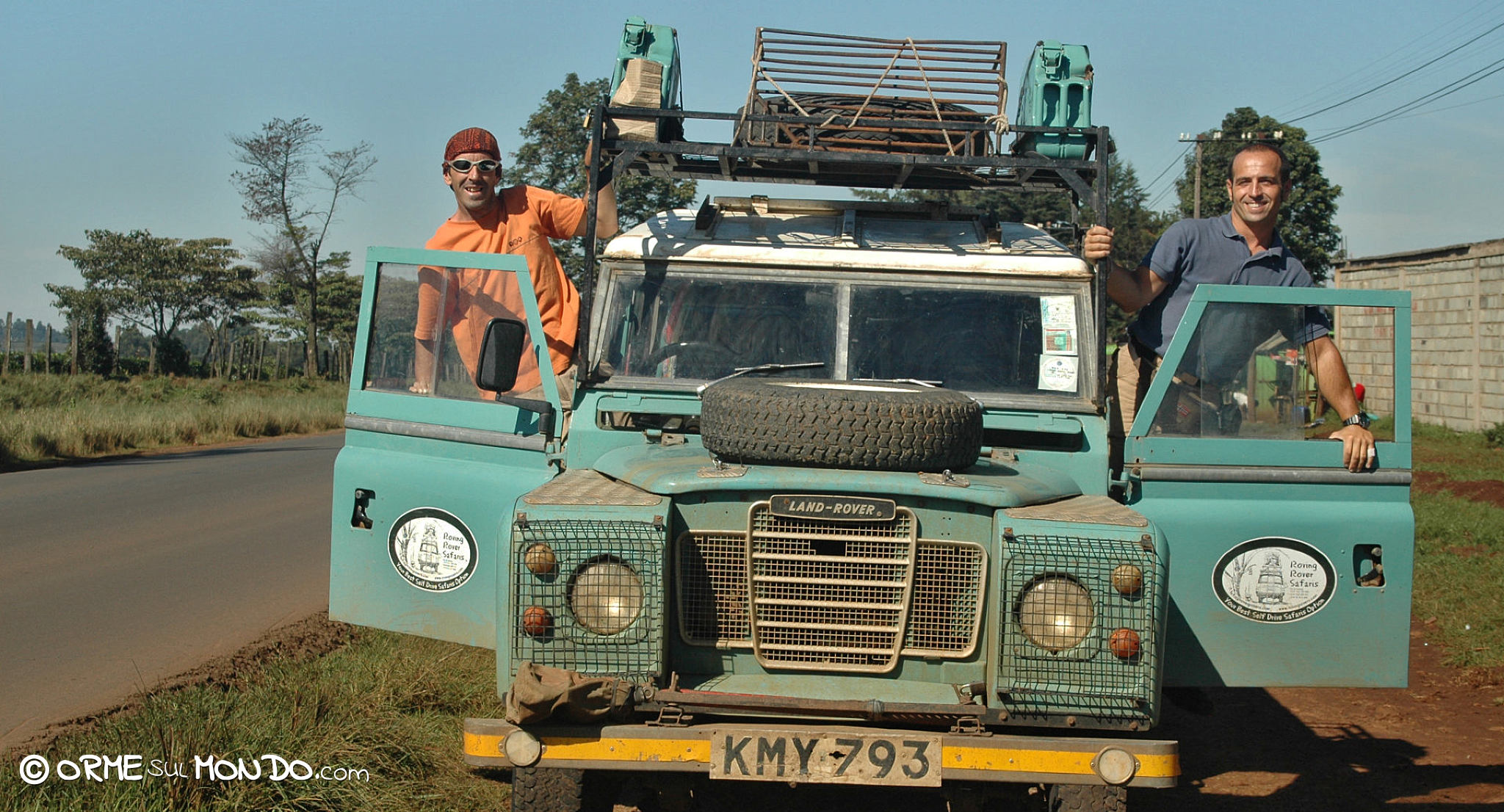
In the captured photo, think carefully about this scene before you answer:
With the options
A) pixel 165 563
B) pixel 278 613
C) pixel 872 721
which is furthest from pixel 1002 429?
pixel 165 563

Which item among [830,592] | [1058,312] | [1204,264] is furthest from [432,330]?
[1204,264]

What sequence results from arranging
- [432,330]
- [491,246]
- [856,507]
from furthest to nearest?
[491,246] < [432,330] < [856,507]

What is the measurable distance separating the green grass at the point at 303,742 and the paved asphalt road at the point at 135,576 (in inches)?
31.9

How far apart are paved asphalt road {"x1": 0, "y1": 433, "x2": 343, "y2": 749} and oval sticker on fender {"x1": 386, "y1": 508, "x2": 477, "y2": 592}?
1.79m

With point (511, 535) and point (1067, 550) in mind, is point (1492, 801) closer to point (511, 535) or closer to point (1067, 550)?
point (1067, 550)

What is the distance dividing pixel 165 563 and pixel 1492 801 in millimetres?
8073

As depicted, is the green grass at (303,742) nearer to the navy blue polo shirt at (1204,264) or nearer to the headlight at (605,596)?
the headlight at (605,596)

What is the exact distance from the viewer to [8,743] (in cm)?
480

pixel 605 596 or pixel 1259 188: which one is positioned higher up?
pixel 1259 188

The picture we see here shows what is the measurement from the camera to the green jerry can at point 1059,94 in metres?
5.18

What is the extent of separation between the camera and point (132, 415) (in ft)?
67.9

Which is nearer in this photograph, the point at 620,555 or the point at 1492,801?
the point at 620,555

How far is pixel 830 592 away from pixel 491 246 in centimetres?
254

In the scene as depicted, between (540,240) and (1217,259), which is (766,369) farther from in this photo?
(1217,259)
